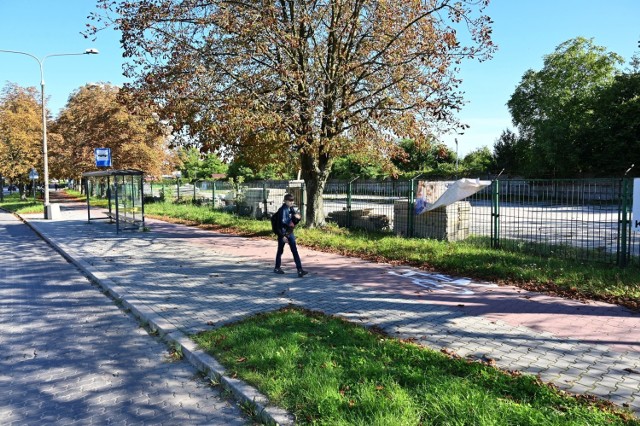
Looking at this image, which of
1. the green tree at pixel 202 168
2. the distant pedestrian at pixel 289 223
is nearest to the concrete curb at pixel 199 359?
the distant pedestrian at pixel 289 223

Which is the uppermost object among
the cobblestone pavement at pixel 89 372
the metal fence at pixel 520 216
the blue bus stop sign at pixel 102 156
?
the blue bus stop sign at pixel 102 156

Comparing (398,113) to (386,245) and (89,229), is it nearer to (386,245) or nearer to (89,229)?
(386,245)

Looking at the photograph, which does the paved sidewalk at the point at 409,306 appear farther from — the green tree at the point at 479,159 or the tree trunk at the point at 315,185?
the green tree at the point at 479,159

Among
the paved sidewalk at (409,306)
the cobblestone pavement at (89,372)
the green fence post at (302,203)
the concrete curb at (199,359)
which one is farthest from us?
the green fence post at (302,203)

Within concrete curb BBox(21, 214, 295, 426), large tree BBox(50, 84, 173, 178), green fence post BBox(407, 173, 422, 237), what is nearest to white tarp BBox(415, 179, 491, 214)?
green fence post BBox(407, 173, 422, 237)

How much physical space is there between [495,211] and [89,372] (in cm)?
888

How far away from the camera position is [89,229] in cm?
1784

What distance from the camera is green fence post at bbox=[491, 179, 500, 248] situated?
34.6ft

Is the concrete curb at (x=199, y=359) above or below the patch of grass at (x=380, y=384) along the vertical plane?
below

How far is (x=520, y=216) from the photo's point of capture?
432 inches

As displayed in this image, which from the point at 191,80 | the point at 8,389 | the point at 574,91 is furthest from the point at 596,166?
the point at 8,389

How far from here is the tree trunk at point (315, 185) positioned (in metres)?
14.7

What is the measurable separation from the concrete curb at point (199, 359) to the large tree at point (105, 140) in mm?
26464

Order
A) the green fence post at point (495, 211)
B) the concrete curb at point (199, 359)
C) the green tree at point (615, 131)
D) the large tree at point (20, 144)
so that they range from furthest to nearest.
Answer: the large tree at point (20, 144) < the green tree at point (615, 131) < the green fence post at point (495, 211) < the concrete curb at point (199, 359)
